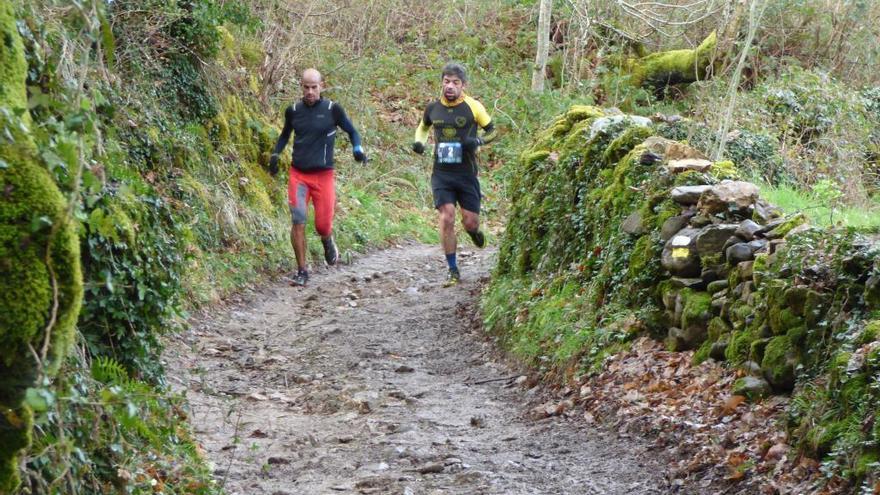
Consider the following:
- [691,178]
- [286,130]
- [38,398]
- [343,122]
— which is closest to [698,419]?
[691,178]

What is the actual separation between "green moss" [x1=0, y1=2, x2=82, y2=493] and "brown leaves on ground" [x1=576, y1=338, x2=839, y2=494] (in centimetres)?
343

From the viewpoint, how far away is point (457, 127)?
448 inches

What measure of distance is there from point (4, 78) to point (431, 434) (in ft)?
13.1

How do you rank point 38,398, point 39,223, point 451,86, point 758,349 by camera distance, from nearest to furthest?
point 38,398 < point 39,223 < point 758,349 < point 451,86

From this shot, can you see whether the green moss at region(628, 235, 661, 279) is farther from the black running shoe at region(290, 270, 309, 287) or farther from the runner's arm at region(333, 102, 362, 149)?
the black running shoe at region(290, 270, 309, 287)

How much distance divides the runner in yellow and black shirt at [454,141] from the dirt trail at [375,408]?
1.13 metres

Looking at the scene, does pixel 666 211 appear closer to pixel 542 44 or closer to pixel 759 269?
pixel 759 269

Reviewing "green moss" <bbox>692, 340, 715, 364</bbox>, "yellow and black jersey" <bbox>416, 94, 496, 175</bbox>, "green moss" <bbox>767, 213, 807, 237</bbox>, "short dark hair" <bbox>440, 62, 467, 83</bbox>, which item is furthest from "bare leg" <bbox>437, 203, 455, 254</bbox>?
"green moss" <bbox>767, 213, 807, 237</bbox>

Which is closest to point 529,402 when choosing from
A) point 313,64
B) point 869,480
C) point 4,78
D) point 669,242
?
point 669,242

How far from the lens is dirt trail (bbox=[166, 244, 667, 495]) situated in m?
5.86

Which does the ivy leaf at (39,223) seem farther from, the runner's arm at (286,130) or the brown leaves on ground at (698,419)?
the runner's arm at (286,130)

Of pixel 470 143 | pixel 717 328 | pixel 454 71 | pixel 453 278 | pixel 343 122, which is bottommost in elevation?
pixel 453 278

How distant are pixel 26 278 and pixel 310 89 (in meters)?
9.06

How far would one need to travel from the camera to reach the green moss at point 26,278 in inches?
118
